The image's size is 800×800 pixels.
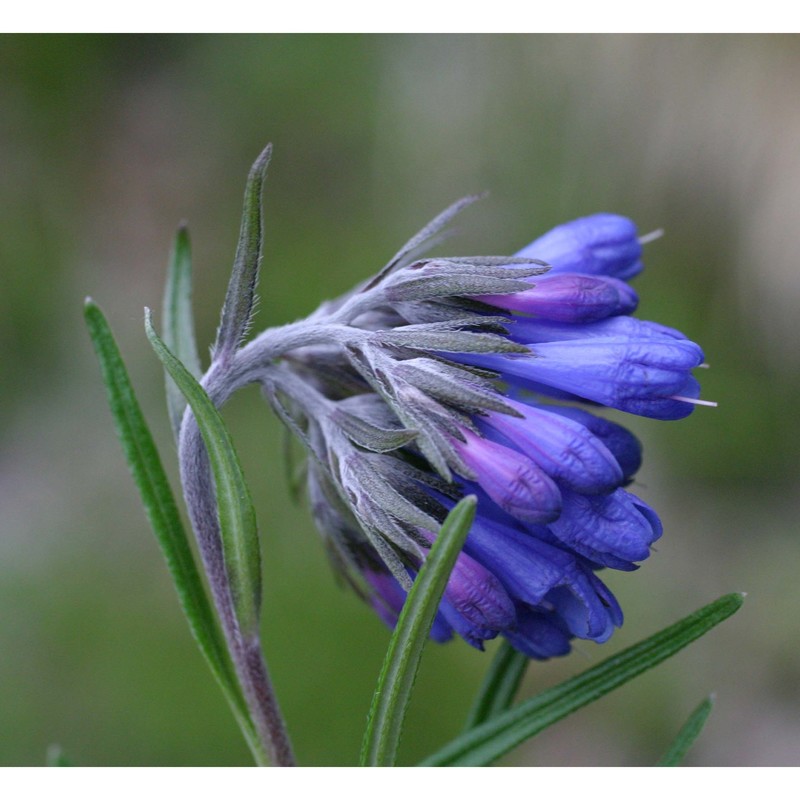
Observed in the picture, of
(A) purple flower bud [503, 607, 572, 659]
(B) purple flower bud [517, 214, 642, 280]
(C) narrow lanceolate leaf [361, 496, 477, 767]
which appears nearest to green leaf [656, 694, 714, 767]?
(A) purple flower bud [503, 607, 572, 659]

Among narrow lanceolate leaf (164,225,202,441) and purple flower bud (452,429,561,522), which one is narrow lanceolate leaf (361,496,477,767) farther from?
narrow lanceolate leaf (164,225,202,441)

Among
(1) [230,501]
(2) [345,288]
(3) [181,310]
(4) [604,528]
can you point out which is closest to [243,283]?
(1) [230,501]

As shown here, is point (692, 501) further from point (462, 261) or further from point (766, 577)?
point (462, 261)

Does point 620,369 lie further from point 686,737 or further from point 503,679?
point 686,737

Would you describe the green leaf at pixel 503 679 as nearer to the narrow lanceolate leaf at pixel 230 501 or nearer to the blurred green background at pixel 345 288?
the narrow lanceolate leaf at pixel 230 501

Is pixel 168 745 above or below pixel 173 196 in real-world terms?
below

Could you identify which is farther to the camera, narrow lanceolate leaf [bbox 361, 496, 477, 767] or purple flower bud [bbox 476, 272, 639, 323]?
purple flower bud [bbox 476, 272, 639, 323]

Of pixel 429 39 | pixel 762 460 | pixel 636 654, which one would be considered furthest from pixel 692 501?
pixel 636 654
